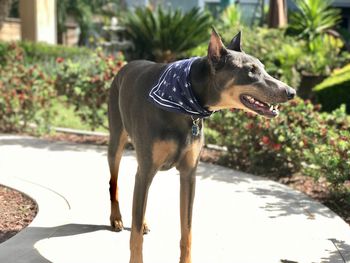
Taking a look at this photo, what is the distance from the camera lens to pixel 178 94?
362cm

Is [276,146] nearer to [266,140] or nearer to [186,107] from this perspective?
[266,140]

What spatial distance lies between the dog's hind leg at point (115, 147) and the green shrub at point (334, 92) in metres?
7.35

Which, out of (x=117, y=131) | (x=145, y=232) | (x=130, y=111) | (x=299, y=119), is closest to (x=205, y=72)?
(x=130, y=111)

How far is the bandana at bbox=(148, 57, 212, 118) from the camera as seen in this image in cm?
358

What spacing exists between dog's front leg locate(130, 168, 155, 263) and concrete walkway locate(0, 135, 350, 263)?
1.21 feet

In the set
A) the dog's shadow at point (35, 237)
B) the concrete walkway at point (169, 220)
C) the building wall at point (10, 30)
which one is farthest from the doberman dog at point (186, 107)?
the building wall at point (10, 30)

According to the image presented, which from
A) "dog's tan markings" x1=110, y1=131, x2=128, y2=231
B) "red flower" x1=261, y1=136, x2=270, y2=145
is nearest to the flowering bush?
"red flower" x1=261, y1=136, x2=270, y2=145

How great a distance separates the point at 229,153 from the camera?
770 cm

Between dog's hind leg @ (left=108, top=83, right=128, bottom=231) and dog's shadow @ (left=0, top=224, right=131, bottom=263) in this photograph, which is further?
dog's hind leg @ (left=108, top=83, right=128, bottom=231)

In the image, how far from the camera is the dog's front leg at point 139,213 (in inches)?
149

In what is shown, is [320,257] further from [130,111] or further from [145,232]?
[130,111]

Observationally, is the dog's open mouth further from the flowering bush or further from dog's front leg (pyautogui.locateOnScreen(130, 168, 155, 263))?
the flowering bush

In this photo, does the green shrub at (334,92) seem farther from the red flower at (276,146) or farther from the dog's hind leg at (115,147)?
the dog's hind leg at (115,147)

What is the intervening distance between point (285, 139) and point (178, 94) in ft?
11.6
